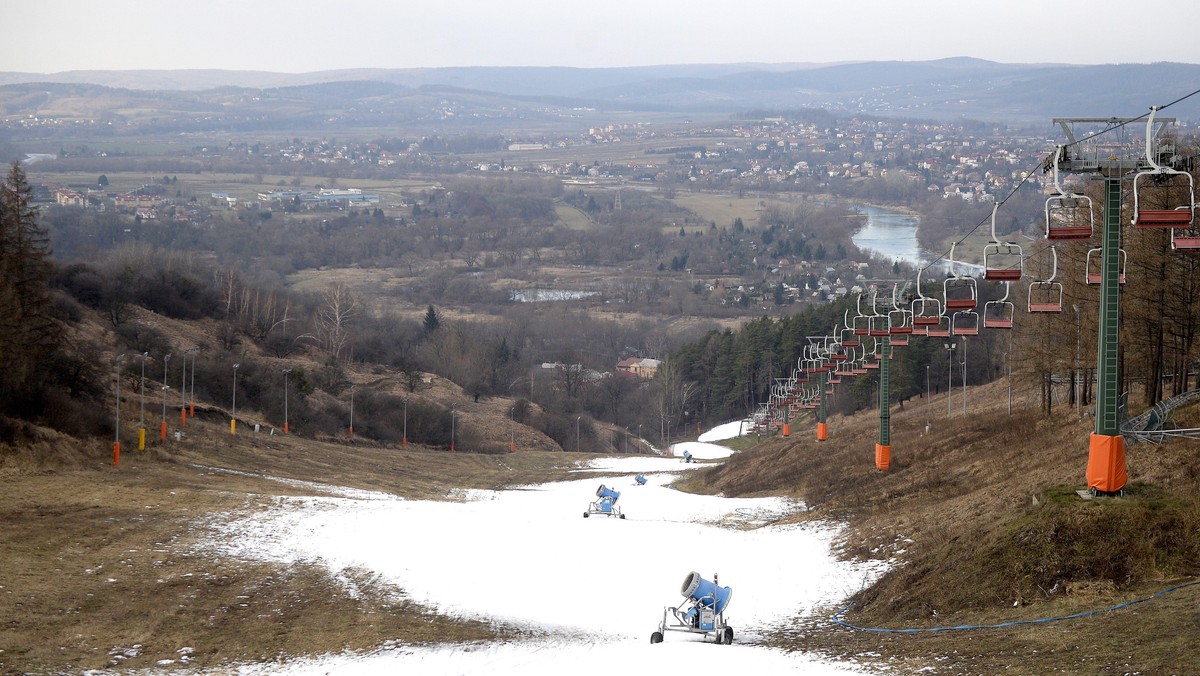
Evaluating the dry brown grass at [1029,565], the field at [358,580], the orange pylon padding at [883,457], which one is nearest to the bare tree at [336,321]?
the field at [358,580]

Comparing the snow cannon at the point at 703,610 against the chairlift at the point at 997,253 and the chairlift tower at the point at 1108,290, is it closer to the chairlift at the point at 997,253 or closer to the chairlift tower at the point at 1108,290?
the chairlift tower at the point at 1108,290

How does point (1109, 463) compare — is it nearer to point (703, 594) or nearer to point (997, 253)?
point (997, 253)

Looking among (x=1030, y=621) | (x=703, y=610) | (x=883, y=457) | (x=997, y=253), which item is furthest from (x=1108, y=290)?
(x=883, y=457)

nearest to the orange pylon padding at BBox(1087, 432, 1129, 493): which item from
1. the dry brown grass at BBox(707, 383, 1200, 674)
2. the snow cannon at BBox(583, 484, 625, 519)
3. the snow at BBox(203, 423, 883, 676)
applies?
the dry brown grass at BBox(707, 383, 1200, 674)

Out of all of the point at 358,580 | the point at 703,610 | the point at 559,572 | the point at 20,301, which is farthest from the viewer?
the point at 20,301

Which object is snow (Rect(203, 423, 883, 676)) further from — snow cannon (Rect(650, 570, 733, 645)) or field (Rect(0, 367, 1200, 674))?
field (Rect(0, 367, 1200, 674))

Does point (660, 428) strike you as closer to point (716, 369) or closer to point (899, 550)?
point (716, 369)
